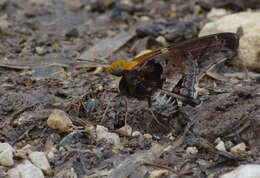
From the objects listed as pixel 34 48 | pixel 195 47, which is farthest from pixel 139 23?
pixel 195 47

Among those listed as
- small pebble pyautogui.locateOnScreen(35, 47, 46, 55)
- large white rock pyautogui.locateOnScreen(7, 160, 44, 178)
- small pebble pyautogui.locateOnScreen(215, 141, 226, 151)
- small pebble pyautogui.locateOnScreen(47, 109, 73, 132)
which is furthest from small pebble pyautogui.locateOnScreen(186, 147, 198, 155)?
small pebble pyautogui.locateOnScreen(35, 47, 46, 55)

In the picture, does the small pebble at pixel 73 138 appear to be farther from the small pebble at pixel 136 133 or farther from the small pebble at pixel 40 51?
the small pebble at pixel 40 51

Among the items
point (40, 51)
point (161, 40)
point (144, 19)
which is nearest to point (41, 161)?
point (40, 51)

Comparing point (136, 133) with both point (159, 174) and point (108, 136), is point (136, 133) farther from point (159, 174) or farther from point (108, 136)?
point (159, 174)

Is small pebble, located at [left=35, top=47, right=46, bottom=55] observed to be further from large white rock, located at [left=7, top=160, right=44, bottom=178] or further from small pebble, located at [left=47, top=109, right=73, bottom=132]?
large white rock, located at [left=7, top=160, right=44, bottom=178]

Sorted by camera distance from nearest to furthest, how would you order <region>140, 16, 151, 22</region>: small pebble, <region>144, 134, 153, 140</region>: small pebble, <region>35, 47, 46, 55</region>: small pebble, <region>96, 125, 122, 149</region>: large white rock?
1. <region>96, 125, 122, 149</region>: large white rock
2. <region>144, 134, 153, 140</region>: small pebble
3. <region>35, 47, 46, 55</region>: small pebble
4. <region>140, 16, 151, 22</region>: small pebble
